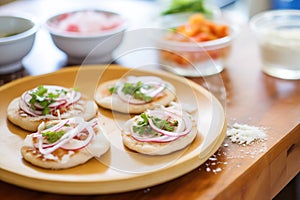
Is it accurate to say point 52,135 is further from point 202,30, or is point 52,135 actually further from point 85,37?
point 202,30

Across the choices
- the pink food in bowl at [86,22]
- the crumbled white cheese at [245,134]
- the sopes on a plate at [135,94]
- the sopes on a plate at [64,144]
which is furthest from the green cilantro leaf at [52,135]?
the pink food in bowl at [86,22]

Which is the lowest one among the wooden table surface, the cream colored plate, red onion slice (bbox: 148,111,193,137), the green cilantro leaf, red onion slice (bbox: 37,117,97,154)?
the wooden table surface

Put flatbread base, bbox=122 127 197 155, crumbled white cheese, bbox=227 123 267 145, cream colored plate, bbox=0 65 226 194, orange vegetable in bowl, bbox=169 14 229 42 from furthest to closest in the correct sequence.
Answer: orange vegetable in bowl, bbox=169 14 229 42, crumbled white cheese, bbox=227 123 267 145, flatbread base, bbox=122 127 197 155, cream colored plate, bbox=0 65 226 194

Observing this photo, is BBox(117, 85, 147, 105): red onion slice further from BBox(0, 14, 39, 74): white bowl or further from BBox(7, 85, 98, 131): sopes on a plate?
BBox(0, 14, 39, 74): white bowl

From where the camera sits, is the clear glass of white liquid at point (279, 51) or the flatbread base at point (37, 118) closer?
the flatbread base at point (37, 118)

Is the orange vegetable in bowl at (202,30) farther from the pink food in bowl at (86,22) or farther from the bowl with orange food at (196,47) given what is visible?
the pink food in bowl at (86,22)


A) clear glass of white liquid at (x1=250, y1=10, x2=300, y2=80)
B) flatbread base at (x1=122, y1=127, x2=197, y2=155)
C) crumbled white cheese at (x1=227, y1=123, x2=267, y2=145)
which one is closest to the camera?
flatbread base at (x1=122, y1=127, x2=197, y2=155)

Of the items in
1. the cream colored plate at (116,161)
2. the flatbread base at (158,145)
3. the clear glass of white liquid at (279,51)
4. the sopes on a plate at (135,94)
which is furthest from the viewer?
the clear glass of white liquid at (279,51)

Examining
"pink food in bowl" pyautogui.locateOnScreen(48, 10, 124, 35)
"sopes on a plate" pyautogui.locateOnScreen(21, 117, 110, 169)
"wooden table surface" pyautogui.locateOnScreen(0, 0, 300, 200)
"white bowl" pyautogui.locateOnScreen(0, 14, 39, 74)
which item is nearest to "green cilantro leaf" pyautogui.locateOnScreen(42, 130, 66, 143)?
"sopes on a plate" pyautogui.locateOnScreen(21, 117, 110, 169)
